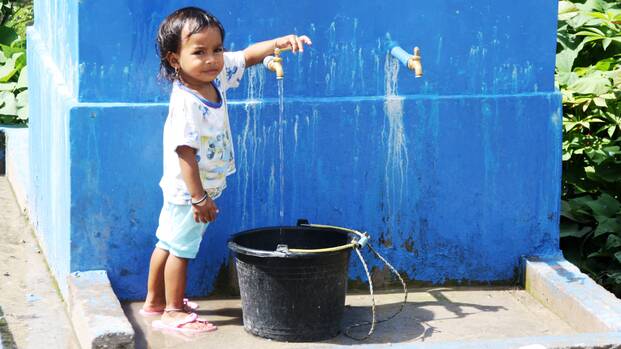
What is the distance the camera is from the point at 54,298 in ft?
15.8

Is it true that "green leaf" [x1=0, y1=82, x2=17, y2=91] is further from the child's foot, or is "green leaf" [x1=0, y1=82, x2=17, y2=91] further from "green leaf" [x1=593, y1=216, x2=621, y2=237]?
"green leaf" [x1=593, y1=216, x2=621, y2=237]

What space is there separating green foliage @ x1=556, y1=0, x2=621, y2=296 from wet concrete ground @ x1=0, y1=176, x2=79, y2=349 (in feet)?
9.10

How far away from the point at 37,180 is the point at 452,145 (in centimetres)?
237

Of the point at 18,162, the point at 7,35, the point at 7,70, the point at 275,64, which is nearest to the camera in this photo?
the point at 275,64

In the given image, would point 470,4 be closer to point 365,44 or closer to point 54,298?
point 365,44

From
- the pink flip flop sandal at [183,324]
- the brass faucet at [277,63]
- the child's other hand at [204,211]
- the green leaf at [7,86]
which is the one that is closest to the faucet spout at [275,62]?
the brass faucet at [277,63]

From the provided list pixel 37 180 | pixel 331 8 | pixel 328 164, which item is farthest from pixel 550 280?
pixel 37 180

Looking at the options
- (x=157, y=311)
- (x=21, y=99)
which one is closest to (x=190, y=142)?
(x=157, y=311)

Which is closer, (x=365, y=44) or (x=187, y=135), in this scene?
(x=187, y=135)

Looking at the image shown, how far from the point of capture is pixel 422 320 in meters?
4.60

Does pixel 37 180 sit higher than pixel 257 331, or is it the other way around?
pixel 37 180

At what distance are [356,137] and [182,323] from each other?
3.93ft

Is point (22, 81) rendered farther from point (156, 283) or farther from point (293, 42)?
point (293, 42)

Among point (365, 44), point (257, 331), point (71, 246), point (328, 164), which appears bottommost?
point (257, 331)
